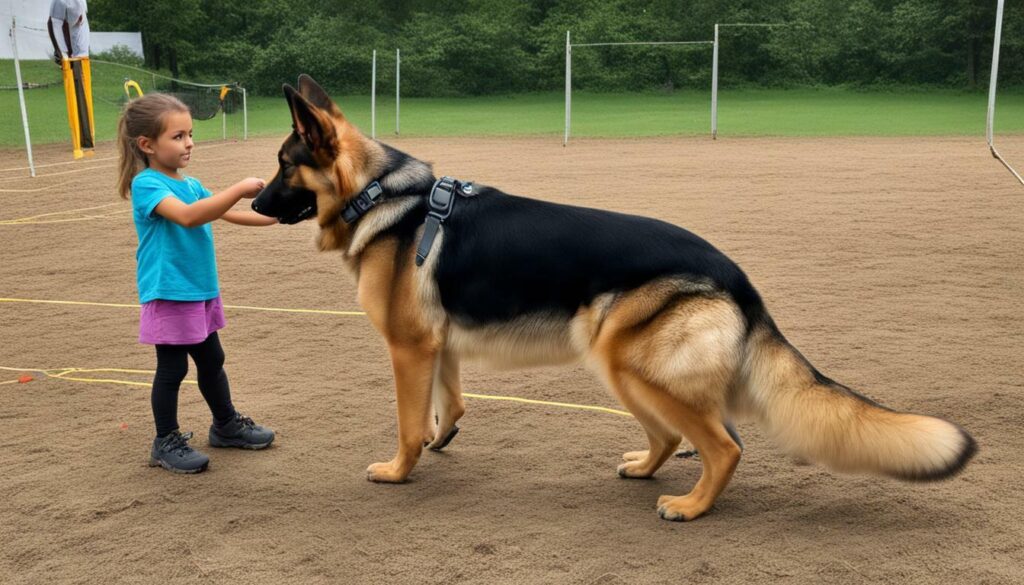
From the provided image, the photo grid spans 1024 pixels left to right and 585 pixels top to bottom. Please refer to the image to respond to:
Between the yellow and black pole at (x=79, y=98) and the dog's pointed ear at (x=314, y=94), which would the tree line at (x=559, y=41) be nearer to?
the yellow and black pole at (x=79, y=98)

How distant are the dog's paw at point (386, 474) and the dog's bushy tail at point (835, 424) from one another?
1578mm

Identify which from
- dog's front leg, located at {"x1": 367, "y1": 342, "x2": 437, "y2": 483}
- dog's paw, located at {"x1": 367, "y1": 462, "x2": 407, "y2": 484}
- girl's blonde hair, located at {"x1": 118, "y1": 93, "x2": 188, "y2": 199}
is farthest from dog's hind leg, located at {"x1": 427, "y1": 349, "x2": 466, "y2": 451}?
girl's blonde hair, located at {"x1": 118, "y1": 93, "x2": 188, "y2": 199}

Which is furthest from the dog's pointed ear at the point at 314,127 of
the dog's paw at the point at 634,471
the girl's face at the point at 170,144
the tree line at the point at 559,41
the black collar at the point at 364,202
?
the tree line at the point at 559,41

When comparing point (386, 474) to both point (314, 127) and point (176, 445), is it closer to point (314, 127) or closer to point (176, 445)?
point (176, 445)

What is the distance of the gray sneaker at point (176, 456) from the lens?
4.56 metres

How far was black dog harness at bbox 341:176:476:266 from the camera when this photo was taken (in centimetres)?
425

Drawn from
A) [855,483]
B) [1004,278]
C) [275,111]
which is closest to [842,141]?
[1004,278]

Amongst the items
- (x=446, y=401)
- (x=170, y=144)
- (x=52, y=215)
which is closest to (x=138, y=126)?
(x=170, y=144)

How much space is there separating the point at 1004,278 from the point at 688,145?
15859 millimetres

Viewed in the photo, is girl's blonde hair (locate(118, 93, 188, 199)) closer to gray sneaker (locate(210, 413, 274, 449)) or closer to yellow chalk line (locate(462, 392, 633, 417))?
gray sneaker (locate(210, 413, 274, 449))

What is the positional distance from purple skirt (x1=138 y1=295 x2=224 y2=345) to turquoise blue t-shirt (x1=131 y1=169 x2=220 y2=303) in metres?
0.06

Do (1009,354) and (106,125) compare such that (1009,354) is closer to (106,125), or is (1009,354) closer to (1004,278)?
(1004,278)

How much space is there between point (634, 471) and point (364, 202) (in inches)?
68.0

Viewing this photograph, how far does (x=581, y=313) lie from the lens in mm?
4008
